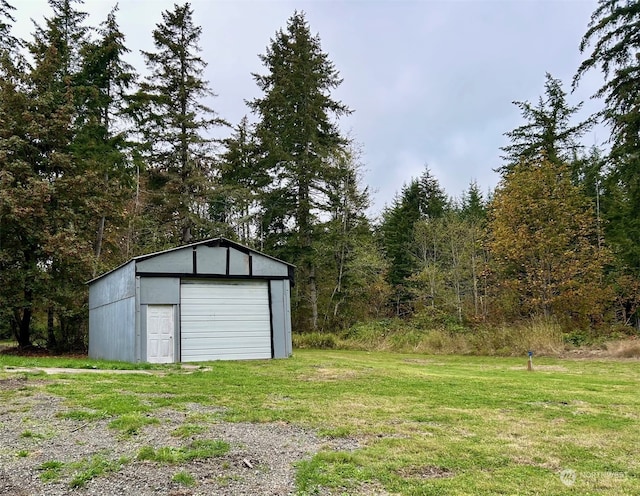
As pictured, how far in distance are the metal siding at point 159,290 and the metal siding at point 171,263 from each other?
9.5 inches

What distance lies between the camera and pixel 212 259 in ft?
44.8

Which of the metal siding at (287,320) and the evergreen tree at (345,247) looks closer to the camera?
the metal siding at (287,320)

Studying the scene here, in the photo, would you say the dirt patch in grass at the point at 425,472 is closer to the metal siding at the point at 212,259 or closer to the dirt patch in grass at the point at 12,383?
the dirt patch in grass at the point at 12,383

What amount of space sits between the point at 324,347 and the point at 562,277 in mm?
9681

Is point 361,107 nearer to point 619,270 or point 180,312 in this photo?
point 619,270

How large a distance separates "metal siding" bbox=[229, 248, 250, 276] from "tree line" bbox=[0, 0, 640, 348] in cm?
679

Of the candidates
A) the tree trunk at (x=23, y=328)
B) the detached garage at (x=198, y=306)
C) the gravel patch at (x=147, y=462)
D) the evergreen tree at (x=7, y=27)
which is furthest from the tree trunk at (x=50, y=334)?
the gravel patch at (x=147, y=462)

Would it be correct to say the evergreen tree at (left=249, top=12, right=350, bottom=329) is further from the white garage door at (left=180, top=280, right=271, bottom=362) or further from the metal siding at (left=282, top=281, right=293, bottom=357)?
the white garage door at (left=180, top=280, right=271, bottom=362)

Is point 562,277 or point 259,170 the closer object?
point 562,277

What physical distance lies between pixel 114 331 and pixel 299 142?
44.6 ft

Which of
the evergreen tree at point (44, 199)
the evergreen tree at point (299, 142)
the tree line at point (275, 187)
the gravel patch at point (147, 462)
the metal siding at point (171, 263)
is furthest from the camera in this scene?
the evergreen tree at point (299, 142)

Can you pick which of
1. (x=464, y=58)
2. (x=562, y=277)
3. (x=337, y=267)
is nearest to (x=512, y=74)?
(x=464, y=58)

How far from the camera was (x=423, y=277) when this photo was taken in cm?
2728

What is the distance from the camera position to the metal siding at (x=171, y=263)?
12.8 meters
